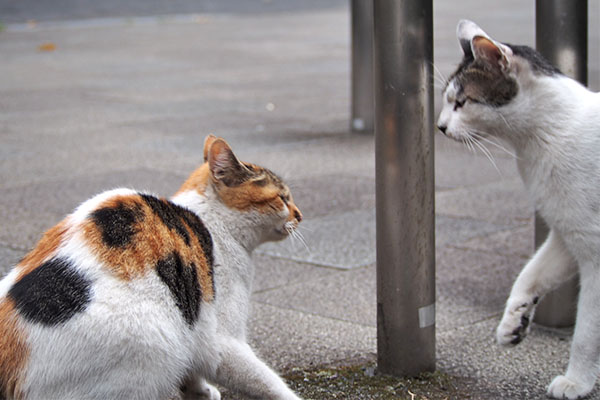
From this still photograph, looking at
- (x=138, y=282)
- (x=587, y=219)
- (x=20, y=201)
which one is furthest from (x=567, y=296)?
(x=20, y=201)

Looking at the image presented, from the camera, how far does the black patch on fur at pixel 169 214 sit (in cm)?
296

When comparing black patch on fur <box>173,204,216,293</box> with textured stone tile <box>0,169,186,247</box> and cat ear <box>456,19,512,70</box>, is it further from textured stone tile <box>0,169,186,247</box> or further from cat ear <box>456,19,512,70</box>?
textured stone tile <box>0,169,186,247</box>

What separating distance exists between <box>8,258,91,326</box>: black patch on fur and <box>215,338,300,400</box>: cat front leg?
585 millimetres

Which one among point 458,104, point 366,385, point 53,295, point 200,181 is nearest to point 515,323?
point 366,385

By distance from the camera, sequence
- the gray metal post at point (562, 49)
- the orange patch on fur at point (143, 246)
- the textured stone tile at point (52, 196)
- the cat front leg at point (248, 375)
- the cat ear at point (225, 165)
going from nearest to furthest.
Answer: the orange patch on fur at point (143, 246) < the cat front leg at point (248, 375) < the cat ear at point (225, 165) < the gray metal post at point (562, 49) < the textured stone tile at point (52, 196)

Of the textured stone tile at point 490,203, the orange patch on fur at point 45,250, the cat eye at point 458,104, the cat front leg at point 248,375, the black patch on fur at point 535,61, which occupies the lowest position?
the textured stone tile at point 490,203

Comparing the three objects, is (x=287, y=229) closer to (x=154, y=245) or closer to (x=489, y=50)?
(x=154, y=245)

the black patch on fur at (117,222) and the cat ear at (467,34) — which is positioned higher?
the cat ear at (467,34)

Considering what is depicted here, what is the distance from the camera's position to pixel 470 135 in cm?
354

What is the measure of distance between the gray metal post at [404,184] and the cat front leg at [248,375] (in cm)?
68

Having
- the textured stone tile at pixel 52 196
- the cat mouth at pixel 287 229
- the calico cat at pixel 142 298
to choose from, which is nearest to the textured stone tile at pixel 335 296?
the cat mouth at pixel 287 229

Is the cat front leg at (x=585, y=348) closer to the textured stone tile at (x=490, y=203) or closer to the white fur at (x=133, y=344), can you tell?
the white fur at (x=133, y=344)

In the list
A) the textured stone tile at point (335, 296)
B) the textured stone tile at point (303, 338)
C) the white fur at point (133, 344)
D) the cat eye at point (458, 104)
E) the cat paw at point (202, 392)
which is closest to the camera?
the white fur at point (133, 344)

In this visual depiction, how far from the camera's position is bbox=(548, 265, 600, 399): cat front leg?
3.35 m
